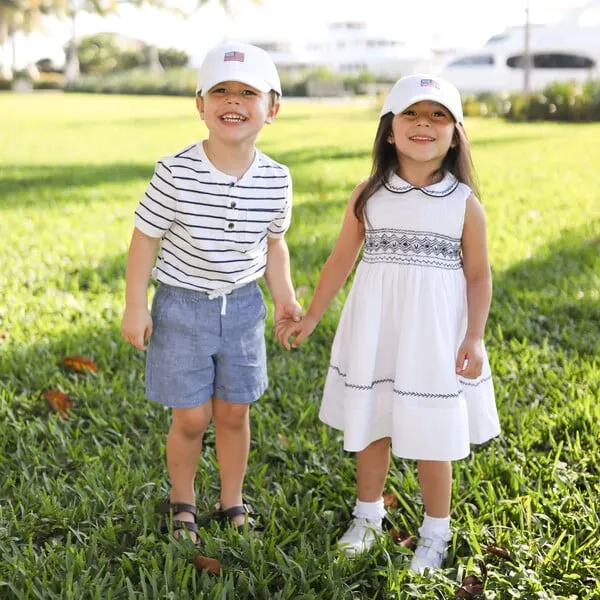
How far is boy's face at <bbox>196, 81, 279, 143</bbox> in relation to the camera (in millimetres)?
1994

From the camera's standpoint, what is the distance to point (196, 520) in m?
2.37

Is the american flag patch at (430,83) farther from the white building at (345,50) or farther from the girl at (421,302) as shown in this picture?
the white building at (345,50)

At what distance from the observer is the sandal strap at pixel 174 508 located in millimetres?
2314

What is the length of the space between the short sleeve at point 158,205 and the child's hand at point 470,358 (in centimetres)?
81

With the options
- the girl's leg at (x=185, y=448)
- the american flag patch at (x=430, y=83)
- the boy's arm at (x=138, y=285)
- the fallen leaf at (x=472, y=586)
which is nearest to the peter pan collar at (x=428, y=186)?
the american flag patch at (x=430, y=83)

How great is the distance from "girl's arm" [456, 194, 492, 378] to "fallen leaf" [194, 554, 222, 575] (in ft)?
2.58

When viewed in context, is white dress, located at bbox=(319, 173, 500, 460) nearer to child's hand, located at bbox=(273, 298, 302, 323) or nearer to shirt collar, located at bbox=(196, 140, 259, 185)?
child's hand, located at bbox=(273, 298, 302, 323)

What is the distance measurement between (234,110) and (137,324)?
588 mm

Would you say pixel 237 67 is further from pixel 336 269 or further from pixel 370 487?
pixel 370 487

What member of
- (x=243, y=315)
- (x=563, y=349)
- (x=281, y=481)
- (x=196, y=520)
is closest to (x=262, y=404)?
(x=281, y=481)

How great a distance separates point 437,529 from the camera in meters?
2.22

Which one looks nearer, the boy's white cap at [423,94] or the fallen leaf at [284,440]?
the boy's white cap at [423,94]

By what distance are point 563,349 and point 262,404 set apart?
1375mm

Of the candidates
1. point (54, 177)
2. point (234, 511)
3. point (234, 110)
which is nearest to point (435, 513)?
point (234, 511)
